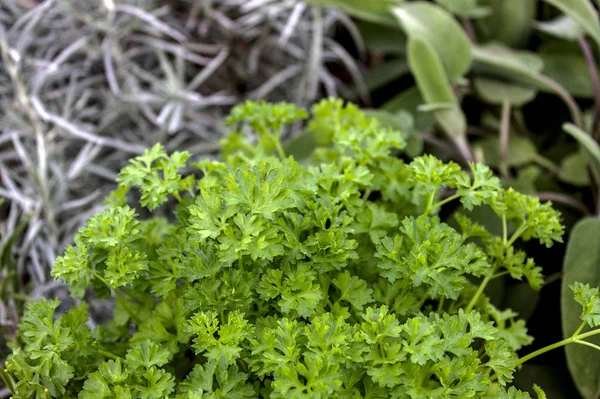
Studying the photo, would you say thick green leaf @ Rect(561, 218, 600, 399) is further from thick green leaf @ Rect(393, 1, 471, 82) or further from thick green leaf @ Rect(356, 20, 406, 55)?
thick green leaf @ Rect(356, 20, 406, 55)

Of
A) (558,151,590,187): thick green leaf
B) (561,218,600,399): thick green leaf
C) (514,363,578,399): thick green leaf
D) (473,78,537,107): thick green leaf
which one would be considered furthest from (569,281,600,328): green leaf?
(473,78,537,107): thick green leaf

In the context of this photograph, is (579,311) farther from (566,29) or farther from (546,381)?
(566,29)

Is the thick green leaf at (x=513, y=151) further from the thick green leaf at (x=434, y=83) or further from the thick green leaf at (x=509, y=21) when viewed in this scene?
the thick green leaf at (x=509, y=21)

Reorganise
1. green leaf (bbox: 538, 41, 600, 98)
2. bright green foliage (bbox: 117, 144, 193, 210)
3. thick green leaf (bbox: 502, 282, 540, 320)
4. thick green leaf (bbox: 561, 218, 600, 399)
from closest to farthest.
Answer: bright green foliage (bbox: 117, 144, 193, 210)
thick green leaf (bbox: 561, 218, 600, 399)
thick green leaf (bbox: 502, 282, 540, 320)
green leaf (bbox: 538, 41, 600, 98)

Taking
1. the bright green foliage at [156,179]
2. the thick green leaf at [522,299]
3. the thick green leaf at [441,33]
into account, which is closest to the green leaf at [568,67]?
the thick green leaf at [441,33]

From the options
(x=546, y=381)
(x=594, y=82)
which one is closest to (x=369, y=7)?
(x=594, y=82)

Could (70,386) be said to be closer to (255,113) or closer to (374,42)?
(255,113)
